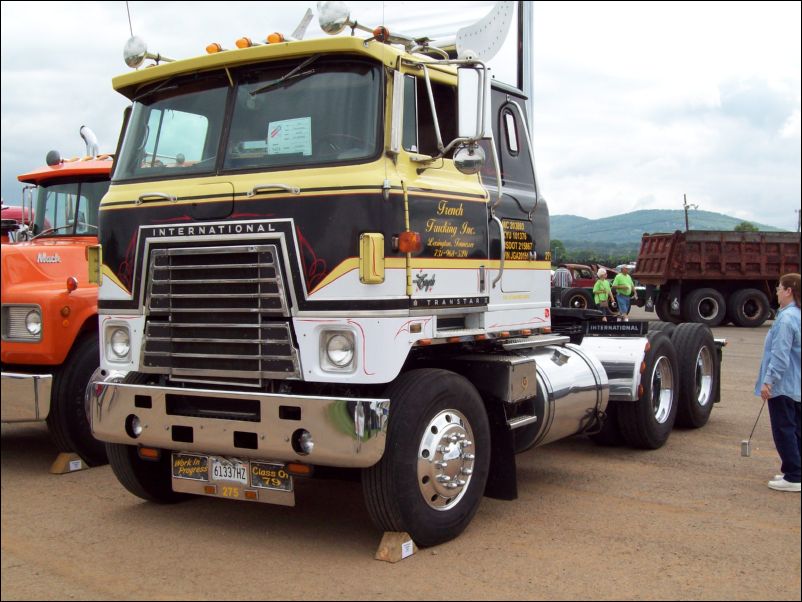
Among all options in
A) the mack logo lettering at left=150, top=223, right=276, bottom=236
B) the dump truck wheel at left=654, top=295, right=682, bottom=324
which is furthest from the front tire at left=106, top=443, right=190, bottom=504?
the dump truck wheel at left=654, top=295, right=682, bottom=324

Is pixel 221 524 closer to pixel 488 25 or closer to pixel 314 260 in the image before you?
pixel 314 260

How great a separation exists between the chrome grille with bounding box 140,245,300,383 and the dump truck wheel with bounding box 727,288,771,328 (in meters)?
23.4

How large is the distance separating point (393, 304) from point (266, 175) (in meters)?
1.17

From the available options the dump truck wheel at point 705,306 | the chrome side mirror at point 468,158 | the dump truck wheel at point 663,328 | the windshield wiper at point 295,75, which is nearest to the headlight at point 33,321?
the windshield wiper at point 295,75

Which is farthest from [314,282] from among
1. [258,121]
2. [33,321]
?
[33,321]

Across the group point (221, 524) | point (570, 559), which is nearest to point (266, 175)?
point (221, 524)

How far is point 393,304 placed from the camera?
536cm

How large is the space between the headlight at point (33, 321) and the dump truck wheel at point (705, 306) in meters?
21.9

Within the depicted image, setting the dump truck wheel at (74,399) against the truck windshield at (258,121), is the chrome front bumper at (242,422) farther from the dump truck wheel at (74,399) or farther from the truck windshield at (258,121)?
the dump truck wheel at (74,399)

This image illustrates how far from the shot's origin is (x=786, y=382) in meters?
6.98

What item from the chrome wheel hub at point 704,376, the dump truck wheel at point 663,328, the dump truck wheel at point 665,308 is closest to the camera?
the dump truck wheel at point 663,328

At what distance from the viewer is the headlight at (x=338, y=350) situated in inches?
207

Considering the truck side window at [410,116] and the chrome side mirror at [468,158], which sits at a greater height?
the truck side window at [410,116]

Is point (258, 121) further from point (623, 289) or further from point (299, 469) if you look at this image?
point (623, 289)
